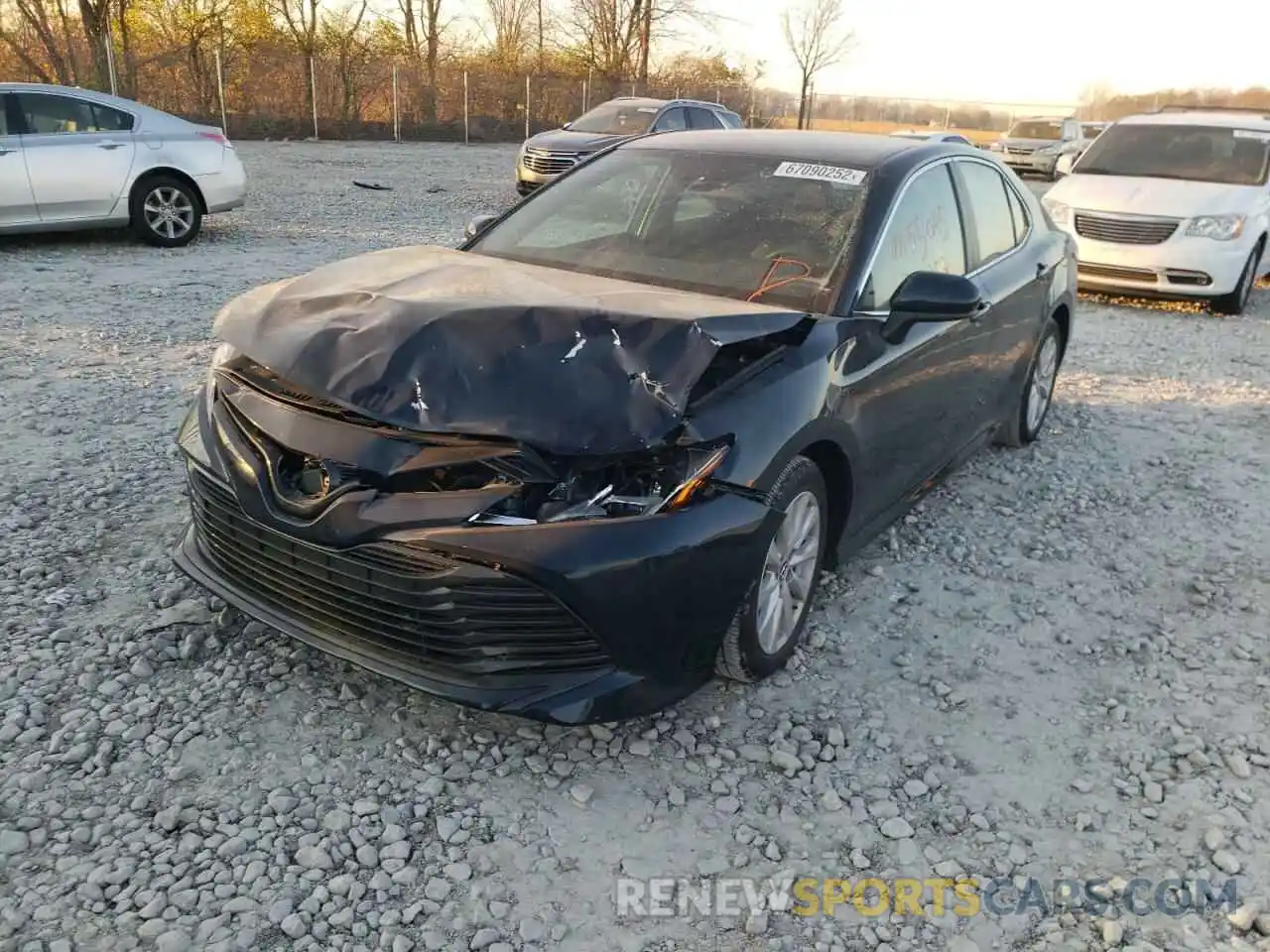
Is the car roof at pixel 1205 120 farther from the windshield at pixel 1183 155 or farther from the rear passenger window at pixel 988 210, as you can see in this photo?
the rear passenger window at pixel 988 210

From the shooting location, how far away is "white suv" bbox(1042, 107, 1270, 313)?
9.75 meters

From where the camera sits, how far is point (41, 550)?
400 centimetres

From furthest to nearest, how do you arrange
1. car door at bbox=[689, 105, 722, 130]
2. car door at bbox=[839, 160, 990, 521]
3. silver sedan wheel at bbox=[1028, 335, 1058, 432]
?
car door at bbox=[689, 105, 722, 130] → silver sedan wheel at bbox=[1028, 335, 1058, 432] → car door at bbox=[839, 160, 990, 521]

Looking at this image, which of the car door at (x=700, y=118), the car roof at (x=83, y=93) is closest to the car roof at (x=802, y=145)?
the car roof at (x=83, y=93)

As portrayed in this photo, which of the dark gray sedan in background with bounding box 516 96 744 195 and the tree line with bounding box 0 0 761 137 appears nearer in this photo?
the dark gray sedan in background with bounding box 516 96 744 195

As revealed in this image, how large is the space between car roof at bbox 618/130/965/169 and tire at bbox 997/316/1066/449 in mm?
1463

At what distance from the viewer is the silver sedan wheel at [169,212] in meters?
10.3

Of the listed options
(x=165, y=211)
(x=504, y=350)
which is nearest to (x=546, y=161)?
(x=165, y=211)

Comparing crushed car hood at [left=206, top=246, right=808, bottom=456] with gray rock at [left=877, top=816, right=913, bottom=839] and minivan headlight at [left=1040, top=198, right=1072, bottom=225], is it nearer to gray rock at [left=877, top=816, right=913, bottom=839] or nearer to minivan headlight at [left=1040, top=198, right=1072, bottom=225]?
gray rock at [left=877, top=816, right=913, bottom=839]

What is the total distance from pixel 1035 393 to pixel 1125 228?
522cm

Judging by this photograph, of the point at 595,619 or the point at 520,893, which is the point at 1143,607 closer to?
the point at 595,619

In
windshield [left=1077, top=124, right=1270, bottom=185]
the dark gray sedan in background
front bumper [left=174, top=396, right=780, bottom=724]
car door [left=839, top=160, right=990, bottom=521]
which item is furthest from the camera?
the dark gray sedan in background

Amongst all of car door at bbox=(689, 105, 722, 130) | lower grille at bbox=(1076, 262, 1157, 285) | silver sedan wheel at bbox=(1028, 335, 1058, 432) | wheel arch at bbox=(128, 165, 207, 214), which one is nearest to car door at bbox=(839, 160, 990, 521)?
silver sedan wheel at bbox=(1028, 335, 1058, 432)

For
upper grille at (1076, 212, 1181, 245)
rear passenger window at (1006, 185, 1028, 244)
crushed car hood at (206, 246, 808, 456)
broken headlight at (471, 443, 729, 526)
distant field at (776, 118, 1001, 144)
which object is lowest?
broken headlight at (471, 443, 729, 526)
